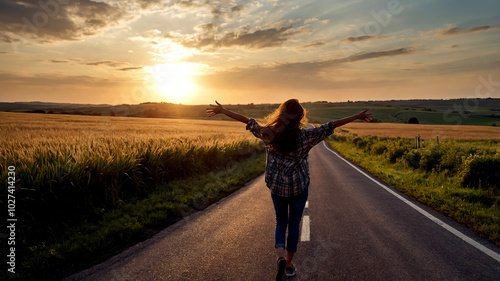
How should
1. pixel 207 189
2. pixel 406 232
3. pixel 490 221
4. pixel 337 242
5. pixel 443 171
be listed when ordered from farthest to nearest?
1. pixel 443 171
2. pixel 207 189
3. pixel 490 221
4. pixel 406 232
5. pixel 337 242

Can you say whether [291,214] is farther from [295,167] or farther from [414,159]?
[414,159]

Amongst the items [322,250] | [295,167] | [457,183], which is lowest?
[457,183]

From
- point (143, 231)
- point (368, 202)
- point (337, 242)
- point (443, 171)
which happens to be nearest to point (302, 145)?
point (337, 242)

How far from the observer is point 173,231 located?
5547 millimetres

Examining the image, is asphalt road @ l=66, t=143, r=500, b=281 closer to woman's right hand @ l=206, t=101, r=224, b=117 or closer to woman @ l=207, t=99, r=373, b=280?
woman @ l=207, t=99, r=373, b=280

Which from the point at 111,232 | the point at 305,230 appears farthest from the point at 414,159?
the point at 111,232

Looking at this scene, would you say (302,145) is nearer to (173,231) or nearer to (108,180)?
(173,231)

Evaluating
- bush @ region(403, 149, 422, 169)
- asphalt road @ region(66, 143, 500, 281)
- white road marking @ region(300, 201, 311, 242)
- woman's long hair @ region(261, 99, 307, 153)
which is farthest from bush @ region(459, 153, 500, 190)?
woman's long hair @ region(261, 99, 307, 153)

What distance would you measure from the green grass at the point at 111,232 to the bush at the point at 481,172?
7891 mm

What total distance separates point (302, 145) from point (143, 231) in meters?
3.85

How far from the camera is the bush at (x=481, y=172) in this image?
8672 millimetres

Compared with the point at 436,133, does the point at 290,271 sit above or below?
above

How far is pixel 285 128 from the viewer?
337 cm

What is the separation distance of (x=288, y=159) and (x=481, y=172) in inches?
348
